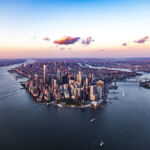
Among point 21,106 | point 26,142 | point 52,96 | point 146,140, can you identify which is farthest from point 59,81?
point 146,140

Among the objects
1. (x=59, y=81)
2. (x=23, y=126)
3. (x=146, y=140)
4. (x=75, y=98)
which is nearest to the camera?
(x=146, y=140)

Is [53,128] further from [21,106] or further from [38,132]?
[21,106]

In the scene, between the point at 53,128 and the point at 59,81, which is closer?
the point at 53,128

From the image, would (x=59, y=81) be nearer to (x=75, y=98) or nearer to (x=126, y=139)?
(x=75, y=98)

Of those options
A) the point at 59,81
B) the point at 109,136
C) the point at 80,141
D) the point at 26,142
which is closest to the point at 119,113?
the point at 109,136

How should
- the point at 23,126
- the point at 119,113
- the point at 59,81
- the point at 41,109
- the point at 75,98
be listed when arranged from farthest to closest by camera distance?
the point at 59,81 < the point at 75,98 < the point at 41,109 < the point at 119,113 < the point at 23,126

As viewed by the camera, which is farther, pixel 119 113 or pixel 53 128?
pixel 119 113
